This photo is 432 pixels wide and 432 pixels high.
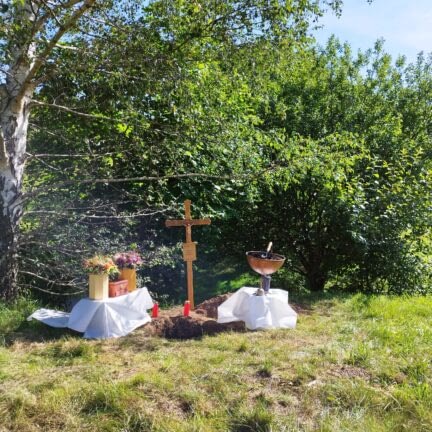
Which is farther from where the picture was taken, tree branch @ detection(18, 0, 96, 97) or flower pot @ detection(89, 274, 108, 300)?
tree branch @ detection(18, 0, 96, 97)

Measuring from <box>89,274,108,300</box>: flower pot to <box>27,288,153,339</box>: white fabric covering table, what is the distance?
0.06 metres

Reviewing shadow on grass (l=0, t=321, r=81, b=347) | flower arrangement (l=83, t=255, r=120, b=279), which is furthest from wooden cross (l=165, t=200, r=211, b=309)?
shadow on grass (l=0, t=321, r=81, b=347)

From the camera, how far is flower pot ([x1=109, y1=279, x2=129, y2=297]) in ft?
16.2

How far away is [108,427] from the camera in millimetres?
2854

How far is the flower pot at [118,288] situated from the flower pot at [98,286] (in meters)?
0.17

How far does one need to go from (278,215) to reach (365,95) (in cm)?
446

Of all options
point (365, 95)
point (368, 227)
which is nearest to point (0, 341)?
point (368, 227)

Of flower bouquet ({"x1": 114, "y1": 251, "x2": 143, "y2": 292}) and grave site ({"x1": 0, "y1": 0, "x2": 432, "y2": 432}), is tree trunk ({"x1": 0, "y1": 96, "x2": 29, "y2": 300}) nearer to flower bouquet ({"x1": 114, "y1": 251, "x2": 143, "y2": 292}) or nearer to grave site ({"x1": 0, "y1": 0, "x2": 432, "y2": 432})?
grave site ({"x1": 0, "y1": 0, "x2": 432, "y2": 432})

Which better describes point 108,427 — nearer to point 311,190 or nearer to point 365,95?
point 311,190

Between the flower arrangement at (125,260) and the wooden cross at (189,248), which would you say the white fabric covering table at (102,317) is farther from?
the wooden cross at (189,248)

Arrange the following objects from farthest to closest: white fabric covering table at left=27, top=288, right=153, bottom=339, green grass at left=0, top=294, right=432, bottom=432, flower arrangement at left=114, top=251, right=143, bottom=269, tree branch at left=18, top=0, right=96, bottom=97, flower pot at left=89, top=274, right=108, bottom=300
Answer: flower arrangement at left=114, top=251, right=143, bottom=269
tree branch at left=18, top=0, right=96, bottom=97
flower pot at left=89, top=274, right=108, bottom=300
white fabric covering table at left=27, top=288, right=153, bottom=339
green grass at left=0, top=294, right=432, bottom=432

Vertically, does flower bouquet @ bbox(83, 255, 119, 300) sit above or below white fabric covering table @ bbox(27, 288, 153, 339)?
above

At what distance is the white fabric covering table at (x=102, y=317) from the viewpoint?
4598 millimetres

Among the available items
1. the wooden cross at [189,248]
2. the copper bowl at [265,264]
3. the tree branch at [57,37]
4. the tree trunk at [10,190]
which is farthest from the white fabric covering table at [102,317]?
the tree branch at [57,37]
